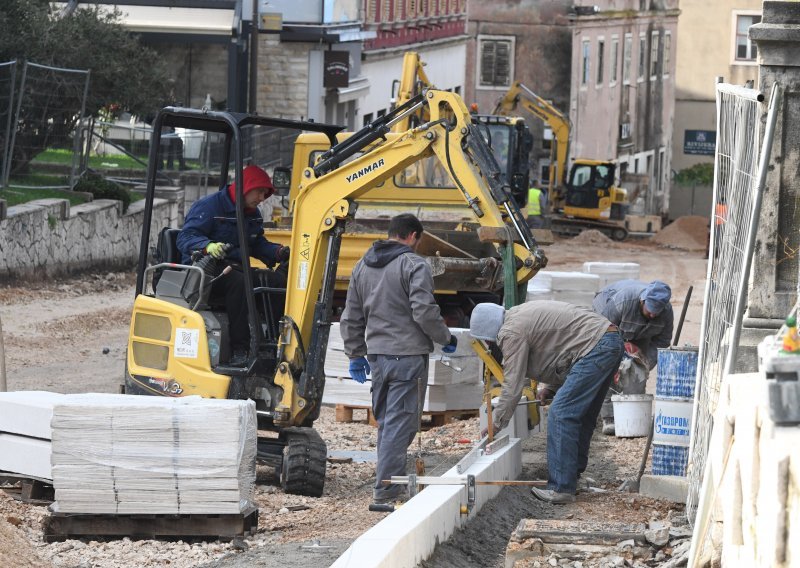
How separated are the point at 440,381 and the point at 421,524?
5.32m

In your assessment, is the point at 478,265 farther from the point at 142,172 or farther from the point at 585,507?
the point at 142,172

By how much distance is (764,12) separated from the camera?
740cm

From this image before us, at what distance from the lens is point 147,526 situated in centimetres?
841

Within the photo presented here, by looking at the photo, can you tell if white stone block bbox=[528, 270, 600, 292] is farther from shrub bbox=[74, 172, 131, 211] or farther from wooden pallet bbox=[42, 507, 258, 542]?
shrub bbox=[74, 172, 131, 211]

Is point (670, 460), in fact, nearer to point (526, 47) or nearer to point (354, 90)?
point (354, 90)

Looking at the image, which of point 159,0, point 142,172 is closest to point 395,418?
point 142,172

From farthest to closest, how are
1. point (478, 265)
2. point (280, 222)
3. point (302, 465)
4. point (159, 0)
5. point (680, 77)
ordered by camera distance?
point (680, 77) < point (159, 0) < point (280, 222) < point (478, 265) < point (302, 465)

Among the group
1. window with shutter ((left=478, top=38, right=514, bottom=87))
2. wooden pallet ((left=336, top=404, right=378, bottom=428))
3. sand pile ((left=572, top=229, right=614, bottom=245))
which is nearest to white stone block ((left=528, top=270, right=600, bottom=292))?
wooden pallet ((left=336, top=404, right=378, bottom=428))

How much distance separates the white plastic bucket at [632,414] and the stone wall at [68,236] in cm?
1070

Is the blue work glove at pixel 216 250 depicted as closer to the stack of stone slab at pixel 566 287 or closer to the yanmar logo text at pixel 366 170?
→ the yanmar logo text at pixel 366 170

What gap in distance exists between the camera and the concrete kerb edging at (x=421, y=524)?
6.52m

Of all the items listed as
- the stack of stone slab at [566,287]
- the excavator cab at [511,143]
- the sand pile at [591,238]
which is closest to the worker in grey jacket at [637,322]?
the stack of stone slab at [566,287]

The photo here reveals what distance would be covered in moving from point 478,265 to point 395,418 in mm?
5394

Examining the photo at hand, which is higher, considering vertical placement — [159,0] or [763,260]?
[159,0]
